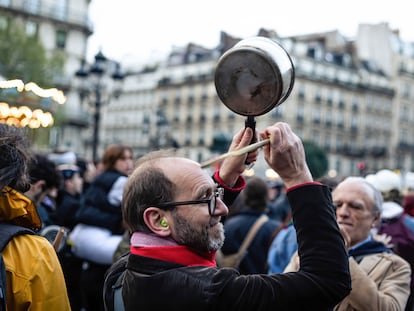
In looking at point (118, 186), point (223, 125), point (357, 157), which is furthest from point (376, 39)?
point (118, 186)

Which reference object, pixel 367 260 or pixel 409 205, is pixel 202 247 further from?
pixel 409 205

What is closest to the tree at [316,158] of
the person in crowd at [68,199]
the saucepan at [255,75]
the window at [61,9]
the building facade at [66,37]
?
the building facade at [66,37]

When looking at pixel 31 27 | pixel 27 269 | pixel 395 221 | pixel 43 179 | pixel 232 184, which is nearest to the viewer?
pixel 27 269

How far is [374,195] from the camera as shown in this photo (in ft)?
12.4

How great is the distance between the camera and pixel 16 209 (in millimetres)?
2586

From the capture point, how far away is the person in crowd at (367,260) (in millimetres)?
3016

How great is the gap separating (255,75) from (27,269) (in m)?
1.14

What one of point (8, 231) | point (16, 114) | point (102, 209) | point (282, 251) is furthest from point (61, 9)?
point (8, 231)

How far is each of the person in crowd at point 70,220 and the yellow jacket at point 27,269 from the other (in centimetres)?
238

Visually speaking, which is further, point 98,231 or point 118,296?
point 98,231

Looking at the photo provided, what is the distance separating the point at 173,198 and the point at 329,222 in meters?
0.54

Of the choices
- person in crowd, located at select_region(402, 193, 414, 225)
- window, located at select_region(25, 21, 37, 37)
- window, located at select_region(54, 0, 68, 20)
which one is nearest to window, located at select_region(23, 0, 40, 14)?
window, located at select_region(25, 21, 37, 37)

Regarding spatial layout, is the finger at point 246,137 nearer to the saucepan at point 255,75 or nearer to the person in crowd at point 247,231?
the saucepan at point 255,75

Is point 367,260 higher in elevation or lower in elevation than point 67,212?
higher
